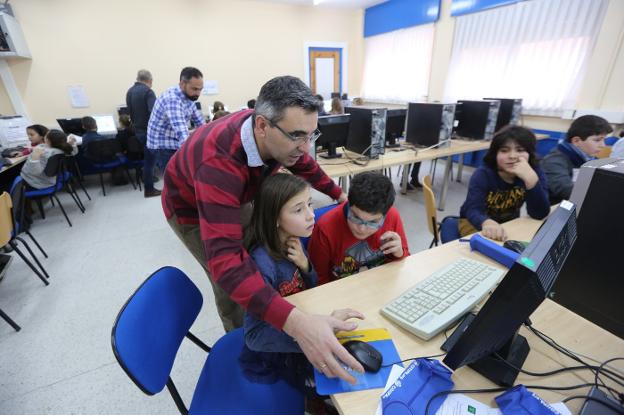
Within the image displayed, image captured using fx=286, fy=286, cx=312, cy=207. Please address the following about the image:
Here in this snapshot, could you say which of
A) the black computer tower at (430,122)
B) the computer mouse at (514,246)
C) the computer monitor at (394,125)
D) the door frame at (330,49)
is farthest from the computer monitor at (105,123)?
the computer mouse at (514,246)

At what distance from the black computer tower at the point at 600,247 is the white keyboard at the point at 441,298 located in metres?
0.24

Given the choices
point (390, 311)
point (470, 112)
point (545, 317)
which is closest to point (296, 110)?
point (390, 311)

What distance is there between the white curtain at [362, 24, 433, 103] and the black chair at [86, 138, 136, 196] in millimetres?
5362

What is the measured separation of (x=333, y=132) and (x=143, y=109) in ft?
9.76

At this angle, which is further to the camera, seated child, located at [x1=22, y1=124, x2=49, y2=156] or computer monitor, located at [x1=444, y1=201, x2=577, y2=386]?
seated child, located at [x1=22, y1=124, x2=49, y2=156]

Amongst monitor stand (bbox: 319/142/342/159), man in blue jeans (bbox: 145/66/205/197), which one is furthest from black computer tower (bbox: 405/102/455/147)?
man in blue jeans (bbox: 145/66/205/197)

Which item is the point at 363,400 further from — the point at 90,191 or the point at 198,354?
the point at 90,191

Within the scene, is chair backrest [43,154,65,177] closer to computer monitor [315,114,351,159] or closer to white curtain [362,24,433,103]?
computer monitor [315,114,351,159]

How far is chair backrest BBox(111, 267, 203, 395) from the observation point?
734mm

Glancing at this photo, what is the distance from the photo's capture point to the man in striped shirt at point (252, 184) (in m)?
0.70

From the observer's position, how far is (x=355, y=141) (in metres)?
2.96

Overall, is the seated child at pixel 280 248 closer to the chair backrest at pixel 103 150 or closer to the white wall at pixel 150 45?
the chair backrest at pixel 103 150

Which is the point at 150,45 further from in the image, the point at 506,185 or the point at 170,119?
the point at 506,185

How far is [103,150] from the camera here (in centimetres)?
400
